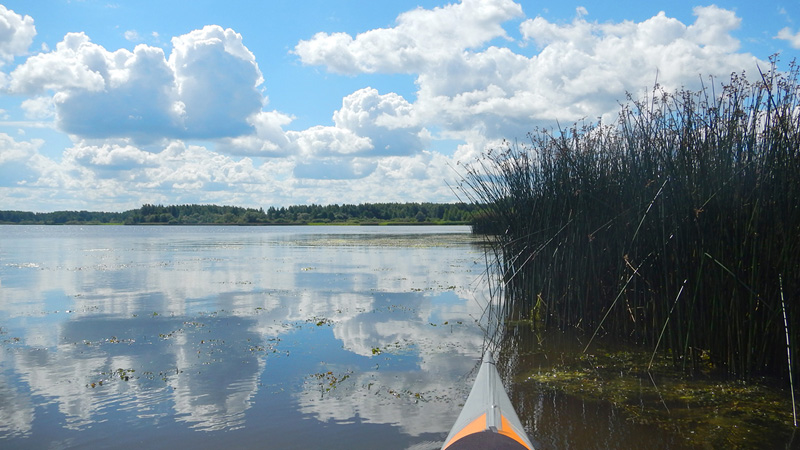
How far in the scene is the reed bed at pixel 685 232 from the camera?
6379 millimetres

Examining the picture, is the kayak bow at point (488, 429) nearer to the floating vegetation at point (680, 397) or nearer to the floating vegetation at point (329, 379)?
the floating vegetation at point (680, 397)

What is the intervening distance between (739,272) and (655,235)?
117 cm

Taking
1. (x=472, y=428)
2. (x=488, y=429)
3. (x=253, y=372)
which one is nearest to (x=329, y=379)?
(x=253, y=372)

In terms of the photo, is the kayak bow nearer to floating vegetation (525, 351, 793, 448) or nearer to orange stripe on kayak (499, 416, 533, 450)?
orange stripe on kayak (499, 416, 533, 450)

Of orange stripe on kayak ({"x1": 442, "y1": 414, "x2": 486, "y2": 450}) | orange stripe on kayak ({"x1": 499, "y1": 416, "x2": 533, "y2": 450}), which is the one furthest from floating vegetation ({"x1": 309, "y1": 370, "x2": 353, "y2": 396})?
orange stripe on kayak ({"x1": 499, "y1": 416, "x2": 533, "y2": 450})

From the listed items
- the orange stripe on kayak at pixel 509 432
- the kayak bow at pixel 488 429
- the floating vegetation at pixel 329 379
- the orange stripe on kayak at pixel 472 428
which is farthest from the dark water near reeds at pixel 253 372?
the orange stripe on kayak at pixel 509 432

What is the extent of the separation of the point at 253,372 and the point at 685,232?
20.2 ft

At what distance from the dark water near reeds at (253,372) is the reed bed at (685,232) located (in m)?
1.84

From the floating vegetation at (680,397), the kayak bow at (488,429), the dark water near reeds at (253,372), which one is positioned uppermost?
the kayak bow at (488,429)

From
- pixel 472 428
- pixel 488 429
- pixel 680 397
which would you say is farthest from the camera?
pixel 680 397

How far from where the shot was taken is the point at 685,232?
7.15 meters

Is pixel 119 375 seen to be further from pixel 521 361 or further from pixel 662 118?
pixel 662 118

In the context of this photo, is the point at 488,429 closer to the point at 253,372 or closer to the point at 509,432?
the point at 509,432

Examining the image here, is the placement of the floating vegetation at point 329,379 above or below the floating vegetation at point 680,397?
below
